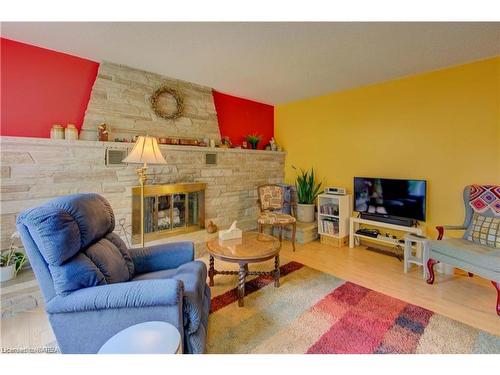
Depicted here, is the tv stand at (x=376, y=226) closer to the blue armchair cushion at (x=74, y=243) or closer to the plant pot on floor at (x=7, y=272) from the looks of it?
the blue armchair cushion at (x=74, y=243)

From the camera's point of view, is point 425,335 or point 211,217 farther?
point 211,217

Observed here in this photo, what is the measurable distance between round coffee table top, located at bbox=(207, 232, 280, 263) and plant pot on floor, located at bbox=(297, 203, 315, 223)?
1611mm

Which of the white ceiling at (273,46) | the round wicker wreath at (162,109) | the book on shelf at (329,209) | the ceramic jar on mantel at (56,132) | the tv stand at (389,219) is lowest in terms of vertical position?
the tv stand at (389,219)

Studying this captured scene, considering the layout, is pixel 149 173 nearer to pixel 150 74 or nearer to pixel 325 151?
pixel 150 74

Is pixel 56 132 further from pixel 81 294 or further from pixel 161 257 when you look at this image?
pixel 81 294

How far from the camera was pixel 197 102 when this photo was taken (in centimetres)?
361

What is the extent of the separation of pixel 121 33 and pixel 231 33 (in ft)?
3.25

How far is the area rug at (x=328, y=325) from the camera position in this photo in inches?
63.9

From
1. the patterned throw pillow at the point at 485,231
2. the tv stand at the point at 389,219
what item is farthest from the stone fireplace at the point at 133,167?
the patterned throw pillow at the point at 485,231

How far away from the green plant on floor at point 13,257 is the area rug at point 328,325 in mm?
1798

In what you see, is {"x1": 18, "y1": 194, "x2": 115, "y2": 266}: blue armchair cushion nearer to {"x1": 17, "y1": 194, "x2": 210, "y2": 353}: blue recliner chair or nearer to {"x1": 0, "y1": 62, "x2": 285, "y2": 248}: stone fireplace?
{"x1": 17, "y1": 194, "x2": 210, "y2": 353}: blue recliner chair

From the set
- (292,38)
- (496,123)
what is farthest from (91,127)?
(496,123)

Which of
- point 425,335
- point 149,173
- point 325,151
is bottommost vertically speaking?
point 425,335

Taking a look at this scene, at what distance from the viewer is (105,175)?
108 inches
